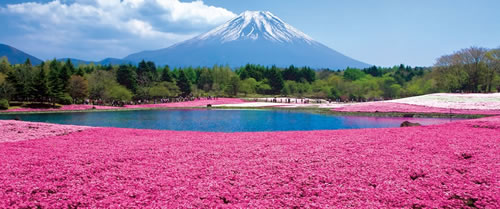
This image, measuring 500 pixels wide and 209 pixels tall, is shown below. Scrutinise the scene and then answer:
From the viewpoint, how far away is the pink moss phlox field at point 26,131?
19.2 m

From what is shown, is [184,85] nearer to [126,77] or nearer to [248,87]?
[126,77]

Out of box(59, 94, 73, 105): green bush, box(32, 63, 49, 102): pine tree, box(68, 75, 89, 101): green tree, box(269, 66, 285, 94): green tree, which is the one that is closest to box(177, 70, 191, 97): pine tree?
box(269, 66, 285, 94): green tree

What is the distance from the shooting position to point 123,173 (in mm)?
10609


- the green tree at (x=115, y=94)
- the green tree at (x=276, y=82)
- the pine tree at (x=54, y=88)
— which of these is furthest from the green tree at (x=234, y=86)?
the pine tree at (x=54, y=88)

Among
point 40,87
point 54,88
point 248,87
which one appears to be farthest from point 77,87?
point 248,87

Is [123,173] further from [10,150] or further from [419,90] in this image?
[419,90]

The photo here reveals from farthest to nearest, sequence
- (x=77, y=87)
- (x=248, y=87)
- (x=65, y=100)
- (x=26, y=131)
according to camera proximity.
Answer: (x=248, y=87) → (x=77, y=87) → (x=65, y=100) → (x=26, y=131)

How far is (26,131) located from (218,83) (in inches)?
3889

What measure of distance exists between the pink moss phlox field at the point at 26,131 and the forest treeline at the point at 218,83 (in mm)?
37998

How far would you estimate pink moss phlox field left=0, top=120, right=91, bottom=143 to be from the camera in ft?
63.1

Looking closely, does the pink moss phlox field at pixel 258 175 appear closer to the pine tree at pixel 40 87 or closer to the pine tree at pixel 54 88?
the pine tree at pixel 40 87

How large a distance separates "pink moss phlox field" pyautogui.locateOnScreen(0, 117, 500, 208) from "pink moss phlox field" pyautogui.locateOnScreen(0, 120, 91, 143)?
4344mm

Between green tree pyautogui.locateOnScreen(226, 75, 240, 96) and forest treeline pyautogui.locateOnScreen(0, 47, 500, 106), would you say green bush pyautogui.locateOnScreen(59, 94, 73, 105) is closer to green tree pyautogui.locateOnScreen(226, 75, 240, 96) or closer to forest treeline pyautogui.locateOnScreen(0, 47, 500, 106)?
forest treeline pyautogui.locateOnScreen(0, 47, 500, 106)

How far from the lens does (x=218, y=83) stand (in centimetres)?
11931
